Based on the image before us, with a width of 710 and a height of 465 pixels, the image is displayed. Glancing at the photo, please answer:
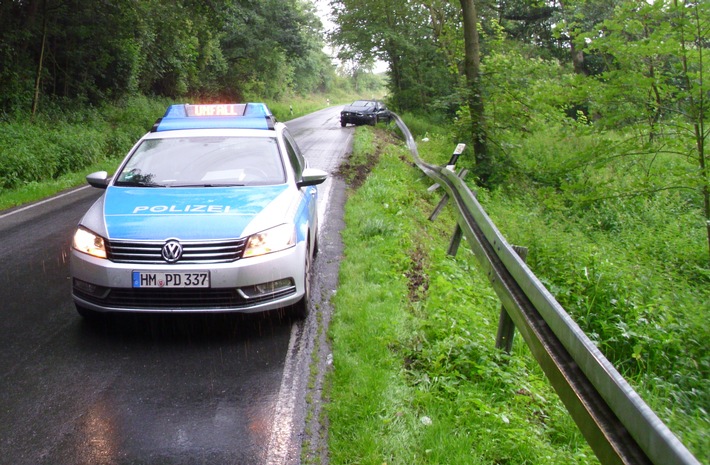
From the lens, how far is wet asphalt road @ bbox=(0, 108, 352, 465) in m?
3.57

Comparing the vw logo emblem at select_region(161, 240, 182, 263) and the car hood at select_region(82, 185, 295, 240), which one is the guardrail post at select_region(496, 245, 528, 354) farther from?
the vw logo emblem at select_region(161, 240, 182, 263)

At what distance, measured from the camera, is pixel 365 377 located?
4344mm

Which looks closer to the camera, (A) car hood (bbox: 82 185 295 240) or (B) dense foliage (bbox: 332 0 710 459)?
(A) car hood (bbox: 82 185 295 240)

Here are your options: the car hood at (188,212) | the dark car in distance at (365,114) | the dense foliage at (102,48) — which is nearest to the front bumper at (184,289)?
the car hood at (188,212)

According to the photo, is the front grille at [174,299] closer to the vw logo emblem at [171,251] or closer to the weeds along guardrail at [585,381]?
the vw logo emblem at [171,251]

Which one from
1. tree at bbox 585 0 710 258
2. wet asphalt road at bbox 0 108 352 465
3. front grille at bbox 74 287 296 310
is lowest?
wet asphalt road at bbox 0 108 352 465

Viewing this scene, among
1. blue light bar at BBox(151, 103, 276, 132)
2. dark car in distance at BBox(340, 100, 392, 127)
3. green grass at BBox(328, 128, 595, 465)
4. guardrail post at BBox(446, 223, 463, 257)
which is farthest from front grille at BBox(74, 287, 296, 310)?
dark car in distance at BBox(340, 100, 392, 127)

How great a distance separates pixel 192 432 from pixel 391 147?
16879 mm

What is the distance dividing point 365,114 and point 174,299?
2725 cm

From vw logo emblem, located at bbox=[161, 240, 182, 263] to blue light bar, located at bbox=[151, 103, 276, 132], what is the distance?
2557mm

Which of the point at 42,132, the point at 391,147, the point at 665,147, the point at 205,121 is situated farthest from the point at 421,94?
the point at 205,121

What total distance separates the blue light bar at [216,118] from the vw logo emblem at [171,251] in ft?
8.39

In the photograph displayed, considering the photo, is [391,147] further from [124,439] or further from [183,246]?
[124,439]

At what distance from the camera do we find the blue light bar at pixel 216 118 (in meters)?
7.00
